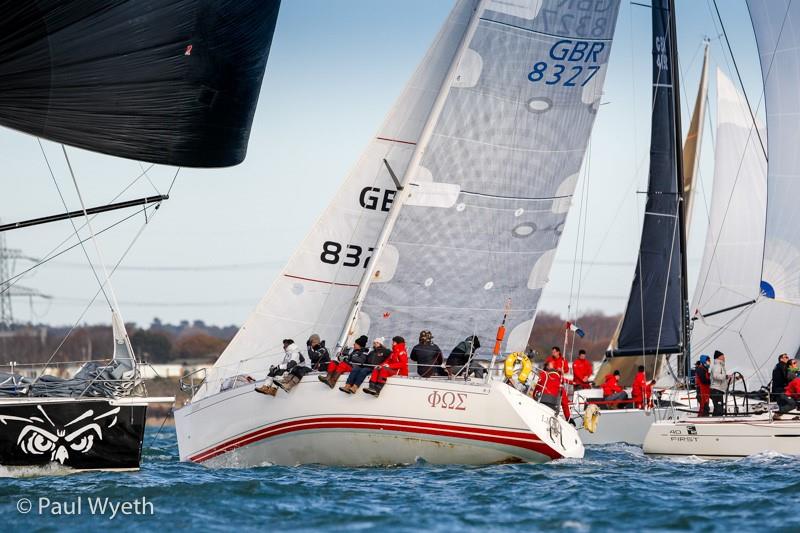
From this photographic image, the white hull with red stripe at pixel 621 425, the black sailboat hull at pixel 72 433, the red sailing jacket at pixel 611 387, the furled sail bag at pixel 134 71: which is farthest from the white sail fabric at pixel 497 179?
the black sailboat hull at pixel 72 433

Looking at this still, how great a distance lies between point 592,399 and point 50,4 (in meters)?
14.7

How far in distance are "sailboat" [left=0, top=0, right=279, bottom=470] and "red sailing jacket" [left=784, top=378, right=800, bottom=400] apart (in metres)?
8.88

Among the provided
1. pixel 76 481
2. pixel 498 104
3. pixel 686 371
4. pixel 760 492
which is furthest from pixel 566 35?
pixel 76 481

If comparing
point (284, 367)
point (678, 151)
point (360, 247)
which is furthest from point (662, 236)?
point (284, 367)

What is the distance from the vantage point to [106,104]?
1387cm

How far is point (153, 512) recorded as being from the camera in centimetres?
1196

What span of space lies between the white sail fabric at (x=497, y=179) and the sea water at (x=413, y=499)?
3.76 metres

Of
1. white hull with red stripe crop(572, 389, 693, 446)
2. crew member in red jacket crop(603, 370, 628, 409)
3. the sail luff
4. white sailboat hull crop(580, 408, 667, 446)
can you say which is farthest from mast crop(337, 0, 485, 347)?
the sail luff

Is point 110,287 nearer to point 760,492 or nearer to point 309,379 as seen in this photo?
point 309,379

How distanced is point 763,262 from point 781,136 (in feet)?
9.61

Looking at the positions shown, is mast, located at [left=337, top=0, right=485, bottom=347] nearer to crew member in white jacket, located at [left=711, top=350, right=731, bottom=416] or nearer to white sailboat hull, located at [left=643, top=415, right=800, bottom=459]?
white sailboat hull, located at [left=643, top=415, right=800, bottom=459]

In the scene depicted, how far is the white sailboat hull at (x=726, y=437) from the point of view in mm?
17516

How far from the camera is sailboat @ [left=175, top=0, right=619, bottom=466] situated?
18484 mm

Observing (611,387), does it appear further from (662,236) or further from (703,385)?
(703,385)
